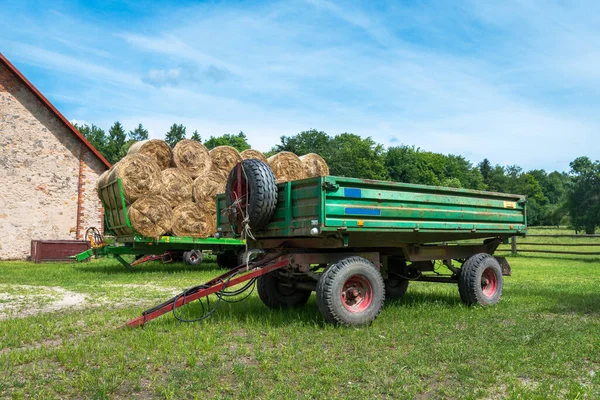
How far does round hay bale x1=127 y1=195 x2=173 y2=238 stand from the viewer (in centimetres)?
1393


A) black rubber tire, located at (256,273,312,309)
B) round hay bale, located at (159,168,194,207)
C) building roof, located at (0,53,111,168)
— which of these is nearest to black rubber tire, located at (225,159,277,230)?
black rubber tire, located at (256,273,312,309)

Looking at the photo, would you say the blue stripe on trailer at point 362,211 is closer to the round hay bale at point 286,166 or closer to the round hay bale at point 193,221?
the round hay bale at point 193,221

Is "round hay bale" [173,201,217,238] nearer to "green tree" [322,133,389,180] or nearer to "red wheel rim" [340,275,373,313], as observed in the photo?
"red wheel rim" [340,275,373,313]

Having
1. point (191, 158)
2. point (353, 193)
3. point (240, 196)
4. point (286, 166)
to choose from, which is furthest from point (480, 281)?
point (191, 158)

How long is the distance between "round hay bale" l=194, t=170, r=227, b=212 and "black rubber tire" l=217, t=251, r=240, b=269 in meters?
1.58

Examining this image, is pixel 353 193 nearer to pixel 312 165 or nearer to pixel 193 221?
pixel 193 221

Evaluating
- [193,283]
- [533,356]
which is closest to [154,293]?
[193,283]

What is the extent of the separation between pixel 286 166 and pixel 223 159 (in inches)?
75.2

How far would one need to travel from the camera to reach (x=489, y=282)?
8922mm

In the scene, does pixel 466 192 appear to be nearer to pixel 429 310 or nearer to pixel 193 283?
pixel 429 310

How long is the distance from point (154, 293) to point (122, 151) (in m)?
55.3

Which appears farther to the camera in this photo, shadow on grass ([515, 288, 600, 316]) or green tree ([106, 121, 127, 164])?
green tree ([106, 121, 127, 164])

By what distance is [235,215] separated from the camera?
7512 mm

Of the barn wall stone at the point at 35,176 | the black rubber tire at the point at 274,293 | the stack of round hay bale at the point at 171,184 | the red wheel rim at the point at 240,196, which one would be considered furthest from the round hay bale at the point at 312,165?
the barn wall stone at the point at 35,176
